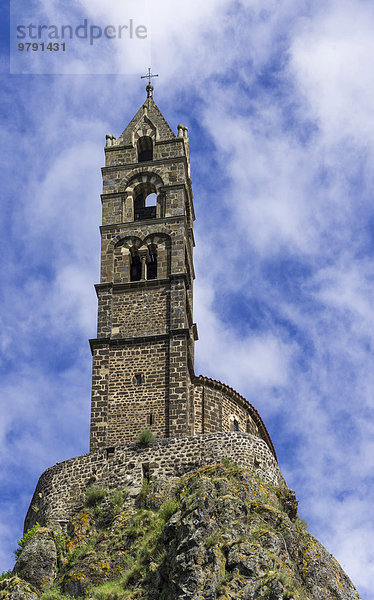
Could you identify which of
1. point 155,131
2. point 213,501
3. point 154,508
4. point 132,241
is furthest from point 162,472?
point 155,131

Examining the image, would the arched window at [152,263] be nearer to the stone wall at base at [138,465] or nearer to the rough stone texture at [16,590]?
the stone wall at base at [138,465]

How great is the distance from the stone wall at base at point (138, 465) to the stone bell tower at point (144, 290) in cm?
206

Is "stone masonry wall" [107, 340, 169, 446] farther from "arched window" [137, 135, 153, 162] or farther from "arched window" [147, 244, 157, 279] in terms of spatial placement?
"arched window" [137, 135, 153, 162]

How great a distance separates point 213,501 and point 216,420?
10.8 meters

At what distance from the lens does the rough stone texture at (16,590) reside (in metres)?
38.4

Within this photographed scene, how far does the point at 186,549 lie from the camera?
121 ft

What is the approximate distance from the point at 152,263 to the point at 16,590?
19977 mm

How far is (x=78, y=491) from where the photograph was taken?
4450 cm

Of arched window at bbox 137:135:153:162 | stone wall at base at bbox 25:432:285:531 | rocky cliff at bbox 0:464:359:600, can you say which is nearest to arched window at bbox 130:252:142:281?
arched window at bbox 137:135:153:162

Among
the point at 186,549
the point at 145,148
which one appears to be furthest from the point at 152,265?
the point at 186,549

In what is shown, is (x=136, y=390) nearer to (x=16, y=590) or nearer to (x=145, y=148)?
(x=16, y=590)

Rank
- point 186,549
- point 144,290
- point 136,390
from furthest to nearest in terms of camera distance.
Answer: point 144,290 → point 136,390 → point 186,549

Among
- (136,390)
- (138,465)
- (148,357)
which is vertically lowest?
(138,465)

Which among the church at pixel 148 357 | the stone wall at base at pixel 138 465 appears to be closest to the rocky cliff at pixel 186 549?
the stone wall at base at pixel 138 465
